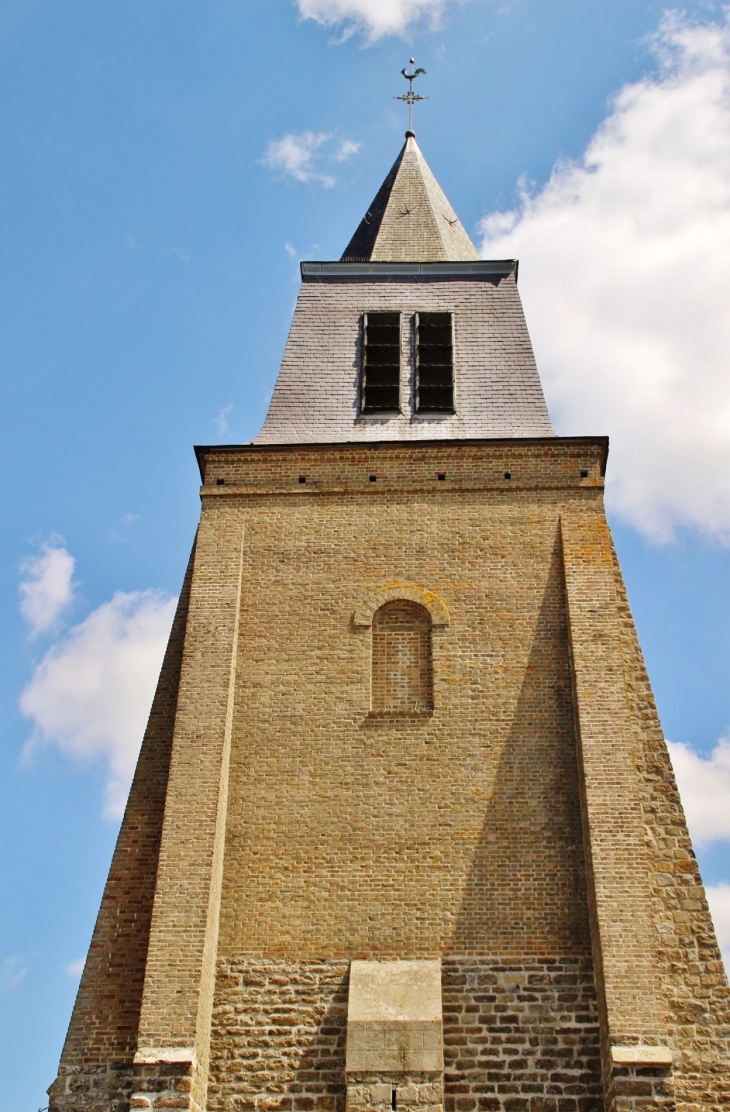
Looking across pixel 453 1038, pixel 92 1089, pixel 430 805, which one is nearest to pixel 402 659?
pixel 430 805

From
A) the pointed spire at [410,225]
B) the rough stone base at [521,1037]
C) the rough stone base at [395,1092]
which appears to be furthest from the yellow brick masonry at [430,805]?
the pointed spire at [410,225]

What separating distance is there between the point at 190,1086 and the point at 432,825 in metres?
3.57

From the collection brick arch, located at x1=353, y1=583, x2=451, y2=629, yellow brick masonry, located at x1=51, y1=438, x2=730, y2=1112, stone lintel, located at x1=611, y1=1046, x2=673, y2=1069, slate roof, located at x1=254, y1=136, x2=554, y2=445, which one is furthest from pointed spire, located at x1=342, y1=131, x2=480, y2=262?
stone lintel, located at x1=611, y1=1046, x2=673, y2=1069

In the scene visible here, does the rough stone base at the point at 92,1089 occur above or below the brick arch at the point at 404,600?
below

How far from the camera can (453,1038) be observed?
11.0m

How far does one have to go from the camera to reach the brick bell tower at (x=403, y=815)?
10.8 m

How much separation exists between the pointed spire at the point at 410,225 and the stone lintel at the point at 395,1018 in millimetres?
11201

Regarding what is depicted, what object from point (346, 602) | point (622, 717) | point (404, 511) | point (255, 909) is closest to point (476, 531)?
point (404, 511)

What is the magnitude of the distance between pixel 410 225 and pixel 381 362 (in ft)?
12.3

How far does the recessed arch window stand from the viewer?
43.3 feet

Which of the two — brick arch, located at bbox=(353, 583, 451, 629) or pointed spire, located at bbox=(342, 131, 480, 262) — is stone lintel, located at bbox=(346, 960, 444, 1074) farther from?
pointed spire, located at bbox=(342, 131, 480, 262)

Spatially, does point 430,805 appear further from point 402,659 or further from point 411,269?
point 411,269

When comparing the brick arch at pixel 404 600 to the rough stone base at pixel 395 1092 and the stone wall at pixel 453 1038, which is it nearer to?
the stone wall at pixel 453 1038

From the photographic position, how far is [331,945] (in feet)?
38.1
